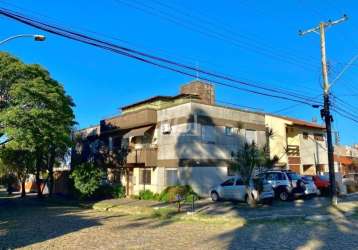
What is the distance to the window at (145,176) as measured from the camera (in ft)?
101

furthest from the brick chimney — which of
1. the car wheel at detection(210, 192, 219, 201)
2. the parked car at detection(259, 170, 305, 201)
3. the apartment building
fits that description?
the apartment building

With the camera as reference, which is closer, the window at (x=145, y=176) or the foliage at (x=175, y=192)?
the foliage at (x=175, y=192)

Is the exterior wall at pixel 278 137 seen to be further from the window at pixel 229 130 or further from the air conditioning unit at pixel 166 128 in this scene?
the air conditioning unit at pixel 166 128

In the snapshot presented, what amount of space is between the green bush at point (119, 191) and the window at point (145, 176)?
2.10 meters

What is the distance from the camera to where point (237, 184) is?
23703mm

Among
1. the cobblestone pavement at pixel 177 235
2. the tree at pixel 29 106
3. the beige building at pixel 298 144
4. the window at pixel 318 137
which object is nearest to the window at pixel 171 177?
the tree at pixel 29 106

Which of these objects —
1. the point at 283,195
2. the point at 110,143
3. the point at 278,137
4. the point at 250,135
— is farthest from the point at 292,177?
the point at 110,143

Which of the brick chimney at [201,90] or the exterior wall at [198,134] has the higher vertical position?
the brick chimney at [201,90]

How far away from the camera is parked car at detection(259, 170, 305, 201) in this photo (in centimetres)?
2373

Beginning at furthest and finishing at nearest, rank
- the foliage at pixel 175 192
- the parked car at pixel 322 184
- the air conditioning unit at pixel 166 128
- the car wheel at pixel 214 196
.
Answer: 1. the air conditioning unit at pixel 166 128
2. the parked car at pixel 322 184
3. the foliage at pixel 175 192
4. the car wheel at pixel 214 196

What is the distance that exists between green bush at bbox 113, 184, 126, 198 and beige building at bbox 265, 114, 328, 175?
1513cm

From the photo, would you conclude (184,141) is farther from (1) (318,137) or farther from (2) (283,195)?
(1) (318,137)

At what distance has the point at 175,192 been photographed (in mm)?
26625

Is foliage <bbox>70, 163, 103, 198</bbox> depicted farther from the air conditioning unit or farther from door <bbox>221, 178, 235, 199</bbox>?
door <bbox>221, 178, 235, 199</bbox>
